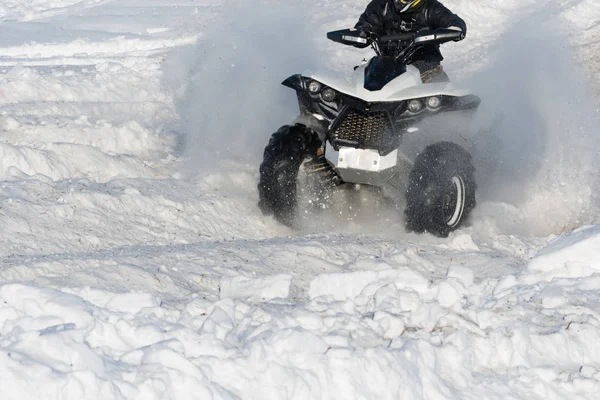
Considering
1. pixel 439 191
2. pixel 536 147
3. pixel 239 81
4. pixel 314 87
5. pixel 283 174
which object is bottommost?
pixel 536 147

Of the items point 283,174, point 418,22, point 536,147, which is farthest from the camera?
point 536,147

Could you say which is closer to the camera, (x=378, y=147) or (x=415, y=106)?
(x=378, y=147)

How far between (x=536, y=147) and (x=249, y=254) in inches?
177

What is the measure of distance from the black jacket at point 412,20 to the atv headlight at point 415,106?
0.93 metres

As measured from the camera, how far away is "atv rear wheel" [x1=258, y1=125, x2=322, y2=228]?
7.38 meters

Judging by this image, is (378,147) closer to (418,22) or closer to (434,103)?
(434,103)

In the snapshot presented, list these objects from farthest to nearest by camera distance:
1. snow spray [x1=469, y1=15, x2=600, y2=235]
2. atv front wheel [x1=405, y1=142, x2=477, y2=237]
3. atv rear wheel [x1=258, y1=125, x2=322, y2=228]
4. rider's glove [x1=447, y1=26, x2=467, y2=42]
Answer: snow spray [x1=469, y1=15, x2=600, y2=235]
rider's glove [x1=447, y1=26, x2=467, y2=42]
atv rear wheel [x1=258, y1=125, x2=322, y2=228]
atv front wheel [x1=405, y1=142, x2=477, y2=237]

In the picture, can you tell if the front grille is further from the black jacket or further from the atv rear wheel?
the black jacket

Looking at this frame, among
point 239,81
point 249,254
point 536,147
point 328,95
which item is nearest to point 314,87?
point 328,95

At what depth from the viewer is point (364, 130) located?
7301mm

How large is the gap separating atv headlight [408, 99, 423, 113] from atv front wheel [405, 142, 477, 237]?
12.5 inches

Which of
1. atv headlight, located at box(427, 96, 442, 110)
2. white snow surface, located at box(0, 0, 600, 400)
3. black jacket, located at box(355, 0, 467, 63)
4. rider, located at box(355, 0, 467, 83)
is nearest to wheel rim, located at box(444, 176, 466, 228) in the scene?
white snow surface, located at box(0, 0, 600, 400)

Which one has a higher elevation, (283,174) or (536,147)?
(283,174)

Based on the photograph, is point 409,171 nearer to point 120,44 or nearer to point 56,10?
point 120,44
